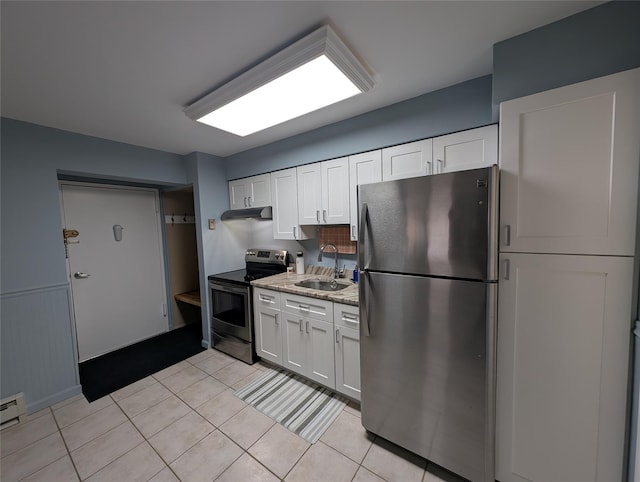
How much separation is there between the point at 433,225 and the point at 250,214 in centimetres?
209

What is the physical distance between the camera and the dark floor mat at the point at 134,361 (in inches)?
94.7

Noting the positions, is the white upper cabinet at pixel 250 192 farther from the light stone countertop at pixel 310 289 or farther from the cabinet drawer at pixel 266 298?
the cabinet drawer at pixel 266 298

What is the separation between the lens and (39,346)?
6.87 feet

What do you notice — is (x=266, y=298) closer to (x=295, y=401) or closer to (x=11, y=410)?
(x=295, y=401)

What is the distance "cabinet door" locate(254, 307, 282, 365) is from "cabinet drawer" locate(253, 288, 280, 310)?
0.04m

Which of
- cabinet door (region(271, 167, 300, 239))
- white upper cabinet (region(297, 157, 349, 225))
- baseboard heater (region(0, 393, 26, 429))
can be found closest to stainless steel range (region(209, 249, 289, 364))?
cabinet door (region(271, 167, 300, 239))

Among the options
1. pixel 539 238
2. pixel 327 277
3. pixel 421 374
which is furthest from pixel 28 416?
pixel 539 238

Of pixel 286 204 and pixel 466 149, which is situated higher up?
pixel 466 149

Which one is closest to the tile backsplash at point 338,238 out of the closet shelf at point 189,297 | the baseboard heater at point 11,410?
the closet shelf at point 189,297

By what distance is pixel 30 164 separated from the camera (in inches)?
79.7

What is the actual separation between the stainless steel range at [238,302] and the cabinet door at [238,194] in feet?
2.08

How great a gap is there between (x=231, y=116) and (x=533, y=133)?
186 centimetres

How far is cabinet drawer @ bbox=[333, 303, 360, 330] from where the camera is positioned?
1.91 metres

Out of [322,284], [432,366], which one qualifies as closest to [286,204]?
[322,284]
